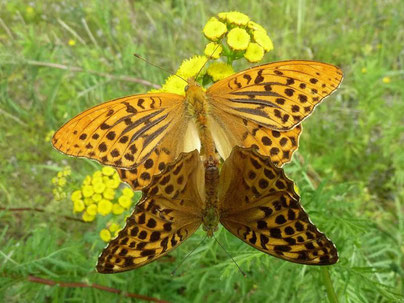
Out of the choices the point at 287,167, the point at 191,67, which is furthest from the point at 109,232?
the point at 287,167

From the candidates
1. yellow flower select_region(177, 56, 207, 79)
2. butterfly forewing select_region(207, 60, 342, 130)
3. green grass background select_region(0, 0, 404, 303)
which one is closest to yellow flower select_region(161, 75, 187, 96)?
yellow flower select_region(177, 56, 207, 79)

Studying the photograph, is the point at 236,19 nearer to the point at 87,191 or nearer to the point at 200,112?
the point at 200,112

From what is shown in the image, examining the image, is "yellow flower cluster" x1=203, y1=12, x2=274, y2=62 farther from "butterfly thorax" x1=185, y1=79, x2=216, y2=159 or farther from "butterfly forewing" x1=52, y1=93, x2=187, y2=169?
"butterfly forewing" x1=52, y1=93, x2=187, y2=169

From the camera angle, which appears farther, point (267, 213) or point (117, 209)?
point (117, 209)

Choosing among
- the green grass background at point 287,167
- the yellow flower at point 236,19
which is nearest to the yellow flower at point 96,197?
the green grass background at point 287,167

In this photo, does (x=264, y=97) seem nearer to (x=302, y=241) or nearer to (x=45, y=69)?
(x=302, y=241)
